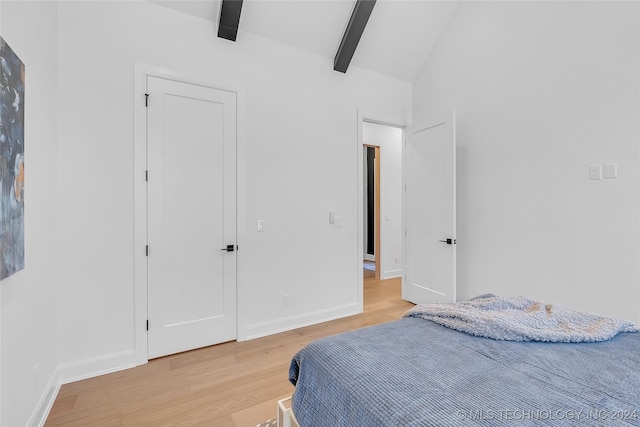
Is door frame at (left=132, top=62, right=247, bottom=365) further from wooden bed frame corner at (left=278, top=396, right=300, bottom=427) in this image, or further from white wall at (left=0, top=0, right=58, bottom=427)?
wooden bed frame corner at (left=278, top=396, right=300, bottom=427)

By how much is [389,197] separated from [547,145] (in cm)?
277

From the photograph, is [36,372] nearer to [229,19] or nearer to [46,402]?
[46,402]

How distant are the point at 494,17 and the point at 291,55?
2.02 metres

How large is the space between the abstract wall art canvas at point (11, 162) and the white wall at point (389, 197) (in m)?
4.31

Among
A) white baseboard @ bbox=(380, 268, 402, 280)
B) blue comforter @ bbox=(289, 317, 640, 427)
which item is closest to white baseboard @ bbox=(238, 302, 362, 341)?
blue comforter @ bbox=(289, 317, 640, 427)

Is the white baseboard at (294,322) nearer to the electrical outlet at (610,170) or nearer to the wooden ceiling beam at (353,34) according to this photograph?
the electrical outlet at (610,170)

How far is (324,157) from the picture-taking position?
3.19 metres

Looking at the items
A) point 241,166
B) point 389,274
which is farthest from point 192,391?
point 389,274

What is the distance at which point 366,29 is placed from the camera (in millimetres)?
A: 3172

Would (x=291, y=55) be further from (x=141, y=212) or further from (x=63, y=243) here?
(x=63, y=243)

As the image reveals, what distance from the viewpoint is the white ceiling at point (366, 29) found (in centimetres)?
267

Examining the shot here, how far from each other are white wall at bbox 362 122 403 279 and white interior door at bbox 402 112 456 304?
133 centimetres

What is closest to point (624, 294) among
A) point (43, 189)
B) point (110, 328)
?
point (110, 328)

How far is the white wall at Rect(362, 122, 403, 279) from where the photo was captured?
515 centimetres
